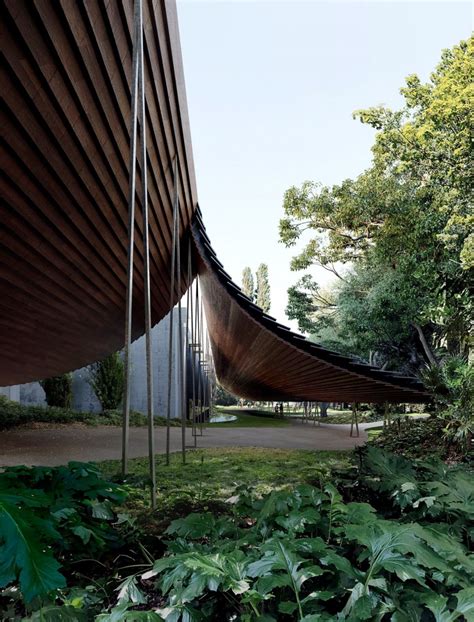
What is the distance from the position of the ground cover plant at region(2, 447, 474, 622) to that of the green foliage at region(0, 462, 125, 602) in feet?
0.11

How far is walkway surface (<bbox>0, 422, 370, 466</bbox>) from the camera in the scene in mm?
6199

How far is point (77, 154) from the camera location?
125 inches

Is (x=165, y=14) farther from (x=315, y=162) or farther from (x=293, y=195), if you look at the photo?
(x=315, y=162)

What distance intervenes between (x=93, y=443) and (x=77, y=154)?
232 inches

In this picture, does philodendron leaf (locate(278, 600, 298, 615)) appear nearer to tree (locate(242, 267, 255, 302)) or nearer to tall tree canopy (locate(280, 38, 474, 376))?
tall tree canopy (locate(280, 38, 474, 376))

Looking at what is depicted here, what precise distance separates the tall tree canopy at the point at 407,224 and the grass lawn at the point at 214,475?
277 cm

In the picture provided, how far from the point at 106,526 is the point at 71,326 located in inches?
206

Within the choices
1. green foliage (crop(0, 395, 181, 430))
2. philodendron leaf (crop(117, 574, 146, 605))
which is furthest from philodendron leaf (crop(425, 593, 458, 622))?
green foliage (crop(0, 395, 181, 430))

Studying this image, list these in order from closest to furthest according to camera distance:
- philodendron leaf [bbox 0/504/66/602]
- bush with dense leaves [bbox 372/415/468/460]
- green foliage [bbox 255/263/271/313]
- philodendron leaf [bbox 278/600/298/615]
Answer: philodendron leaf [bbox 0/504/66/602]
philodendron leaf [bbox 278/600/298/615]
bush with dense leaves [bbox 372/415/468/460]
green foliage [bbox 255/263/271/313]

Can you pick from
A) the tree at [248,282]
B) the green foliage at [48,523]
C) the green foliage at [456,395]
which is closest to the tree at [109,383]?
the green foliage at [456,395]

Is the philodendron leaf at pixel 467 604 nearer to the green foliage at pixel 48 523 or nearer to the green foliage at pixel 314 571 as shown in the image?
the green foliage at pixel 314 571

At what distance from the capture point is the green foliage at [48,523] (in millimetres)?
1141

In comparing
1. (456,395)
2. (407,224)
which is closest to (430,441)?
(456,395)

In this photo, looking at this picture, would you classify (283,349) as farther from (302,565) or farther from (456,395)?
(302,565)
